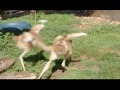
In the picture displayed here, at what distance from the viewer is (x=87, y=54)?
5203 mm

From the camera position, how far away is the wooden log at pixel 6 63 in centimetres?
458

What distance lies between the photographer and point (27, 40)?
2.89m

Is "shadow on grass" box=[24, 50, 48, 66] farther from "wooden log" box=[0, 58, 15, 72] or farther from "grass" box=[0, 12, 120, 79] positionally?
"wooden log" box=[0, 58, 15, 72]

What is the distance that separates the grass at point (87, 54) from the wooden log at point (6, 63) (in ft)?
0.19

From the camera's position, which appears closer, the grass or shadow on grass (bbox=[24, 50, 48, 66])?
the grass

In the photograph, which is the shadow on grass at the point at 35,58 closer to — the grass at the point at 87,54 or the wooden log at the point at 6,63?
the grass at the point at 87,54

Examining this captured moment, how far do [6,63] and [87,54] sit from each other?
47.8 inches

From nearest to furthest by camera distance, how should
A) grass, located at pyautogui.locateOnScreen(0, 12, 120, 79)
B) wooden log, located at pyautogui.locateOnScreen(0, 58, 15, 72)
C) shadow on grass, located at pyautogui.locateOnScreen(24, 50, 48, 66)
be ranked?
grass, located at pyautogui.locateOnScreen(0, 12, 120, 79) → wooden log, located at pyautogui.locateOnScreen(0, 58, 15, 72) → shadow on grass, located at pyautogui.locateOnScreen(24, 50, 48, 66)

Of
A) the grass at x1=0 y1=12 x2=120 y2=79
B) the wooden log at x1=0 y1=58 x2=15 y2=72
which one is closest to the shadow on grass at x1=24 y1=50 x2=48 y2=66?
the grass at x1=0 y1=12 x2=120 y2=79

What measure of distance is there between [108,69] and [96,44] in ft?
3.72

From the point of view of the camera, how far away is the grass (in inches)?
175

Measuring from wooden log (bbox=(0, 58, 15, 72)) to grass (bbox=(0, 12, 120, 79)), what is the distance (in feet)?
0.19
